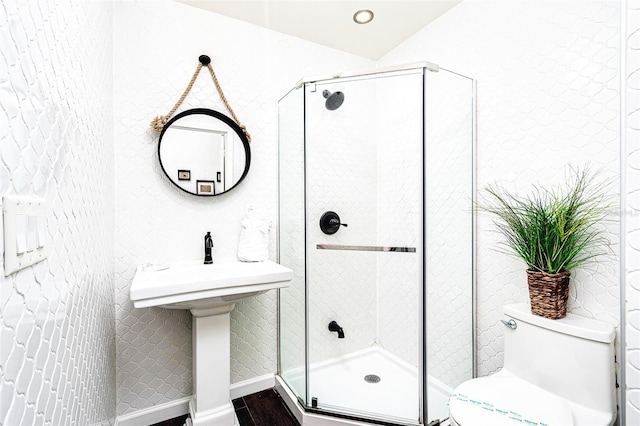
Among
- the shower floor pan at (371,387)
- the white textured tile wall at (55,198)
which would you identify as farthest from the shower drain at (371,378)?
the white textured tile wall at (55,198)

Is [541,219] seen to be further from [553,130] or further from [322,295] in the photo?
[322,295]

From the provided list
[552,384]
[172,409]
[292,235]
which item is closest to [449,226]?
[552,384]

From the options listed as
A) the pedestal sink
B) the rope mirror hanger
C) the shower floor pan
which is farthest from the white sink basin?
the rope mirror hanger

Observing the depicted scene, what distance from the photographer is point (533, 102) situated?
1518 millimetres

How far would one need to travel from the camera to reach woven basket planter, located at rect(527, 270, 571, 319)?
1279 mm

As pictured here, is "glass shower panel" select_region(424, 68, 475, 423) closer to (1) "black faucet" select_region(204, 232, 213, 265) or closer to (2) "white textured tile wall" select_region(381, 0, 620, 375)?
(2) "white textured tile wall" select_region(381, 0, 620, 375)

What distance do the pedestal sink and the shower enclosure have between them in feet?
1.24

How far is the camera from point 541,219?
1.33 m

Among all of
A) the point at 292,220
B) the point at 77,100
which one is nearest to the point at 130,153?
the point at 77,100

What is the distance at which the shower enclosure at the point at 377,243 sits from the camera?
1.69m

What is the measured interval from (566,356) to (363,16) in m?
2.18

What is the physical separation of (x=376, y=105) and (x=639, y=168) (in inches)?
49.4

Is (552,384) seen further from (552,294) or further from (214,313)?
(214,313)

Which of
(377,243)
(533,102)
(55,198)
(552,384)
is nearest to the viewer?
(55,198)
